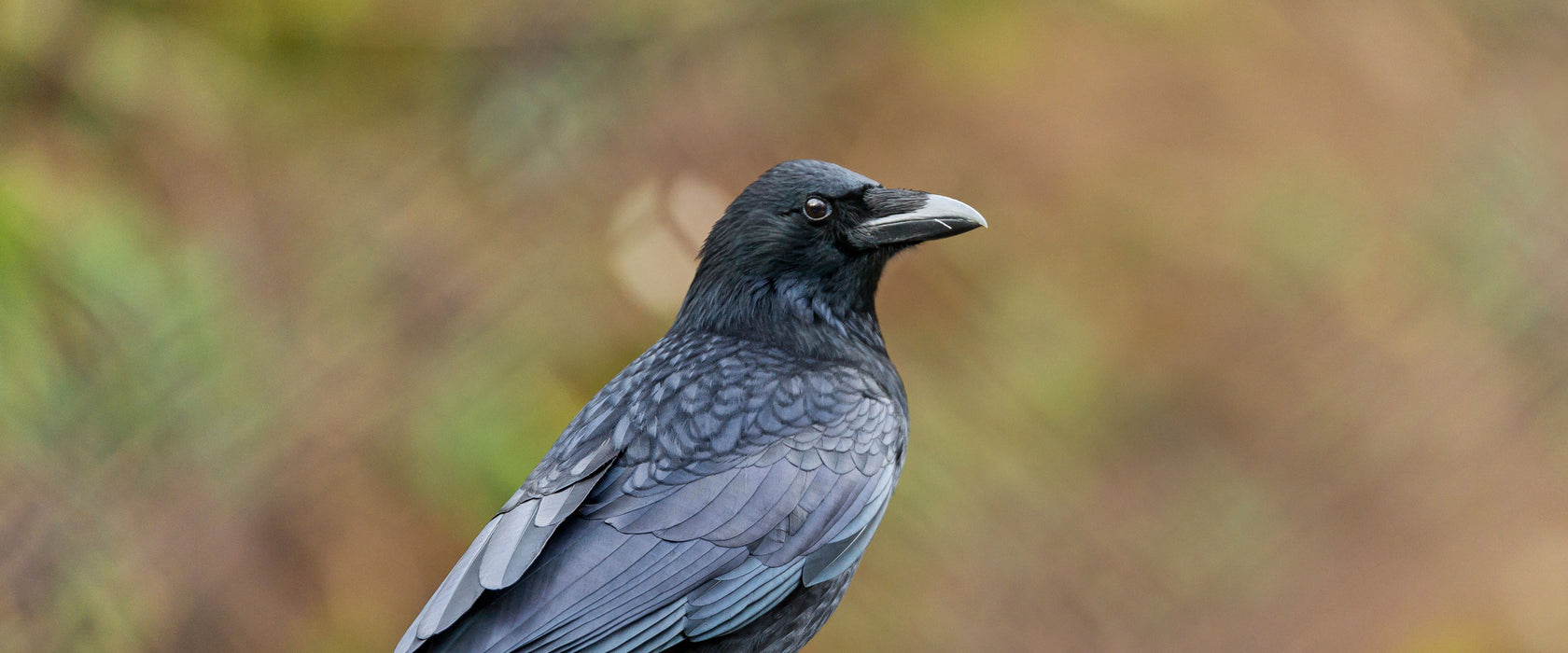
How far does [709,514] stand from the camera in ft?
7.16

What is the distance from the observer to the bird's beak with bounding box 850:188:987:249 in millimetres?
2354

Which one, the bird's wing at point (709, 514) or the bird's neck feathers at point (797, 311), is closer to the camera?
the bird's wing at point (709, 514)

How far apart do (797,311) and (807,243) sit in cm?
14

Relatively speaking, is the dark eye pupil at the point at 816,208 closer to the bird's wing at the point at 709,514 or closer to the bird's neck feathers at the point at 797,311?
the bird's neck feathers at the point at 797,311

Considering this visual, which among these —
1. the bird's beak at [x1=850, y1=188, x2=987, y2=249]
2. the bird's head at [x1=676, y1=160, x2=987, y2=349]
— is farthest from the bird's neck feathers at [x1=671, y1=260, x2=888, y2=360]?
the bird's beak at [x1=850, y1=188, x2=987, y2=249]

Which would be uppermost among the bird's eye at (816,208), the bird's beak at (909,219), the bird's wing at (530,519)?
the bird's beak at (909,219)

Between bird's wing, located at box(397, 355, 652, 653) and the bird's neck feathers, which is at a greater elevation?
the bird's neck feathers

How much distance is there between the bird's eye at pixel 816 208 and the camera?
242 centimetres

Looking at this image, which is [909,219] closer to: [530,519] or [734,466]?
[734,466]

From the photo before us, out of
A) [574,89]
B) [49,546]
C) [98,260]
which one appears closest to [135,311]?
[98,260]

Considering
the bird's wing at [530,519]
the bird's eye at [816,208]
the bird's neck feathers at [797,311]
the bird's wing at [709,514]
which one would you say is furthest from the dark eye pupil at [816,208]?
the bird's wing at [530,519]

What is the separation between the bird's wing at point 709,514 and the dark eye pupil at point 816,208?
304 mm

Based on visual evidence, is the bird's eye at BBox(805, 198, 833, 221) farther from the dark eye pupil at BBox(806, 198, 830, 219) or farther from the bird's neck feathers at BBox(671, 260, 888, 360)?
the bird's neck feathers at BBox(671, 260, 888, 360)

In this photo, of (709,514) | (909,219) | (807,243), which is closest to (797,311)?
(807,243)
